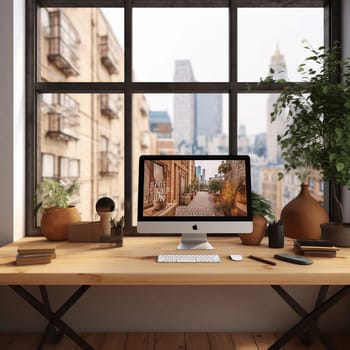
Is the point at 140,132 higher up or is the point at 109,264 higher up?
the point at 140,132

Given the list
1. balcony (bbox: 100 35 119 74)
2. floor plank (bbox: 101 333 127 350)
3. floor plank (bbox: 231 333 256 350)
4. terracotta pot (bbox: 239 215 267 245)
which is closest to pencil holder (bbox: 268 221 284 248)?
terracotta pot (bbox: 239 215 267 245)

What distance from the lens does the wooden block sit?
2.47 metres

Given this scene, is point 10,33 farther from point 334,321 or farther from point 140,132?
point 334,321

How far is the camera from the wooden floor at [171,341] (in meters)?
2.48

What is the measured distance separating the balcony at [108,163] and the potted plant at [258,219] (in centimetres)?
110

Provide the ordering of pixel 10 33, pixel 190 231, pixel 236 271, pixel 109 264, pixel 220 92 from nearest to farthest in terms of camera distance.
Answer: pixel 236 271 → pixel 109 264 → pixel 190 231 → pixel 10 33 → pixel 220 92

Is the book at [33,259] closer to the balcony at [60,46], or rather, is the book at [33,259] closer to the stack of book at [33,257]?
the stack of book at [33,257]

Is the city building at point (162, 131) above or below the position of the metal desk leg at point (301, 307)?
above

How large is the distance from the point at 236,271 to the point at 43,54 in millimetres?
2194

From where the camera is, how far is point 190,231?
225cm

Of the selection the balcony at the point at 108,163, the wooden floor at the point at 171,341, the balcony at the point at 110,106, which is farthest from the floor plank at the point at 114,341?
the balcony at the point at 110,106

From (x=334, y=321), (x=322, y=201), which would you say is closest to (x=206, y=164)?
(x=322, y=201)

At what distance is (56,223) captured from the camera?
2.52 meters

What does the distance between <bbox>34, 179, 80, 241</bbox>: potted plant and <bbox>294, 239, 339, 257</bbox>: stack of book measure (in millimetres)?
1472
